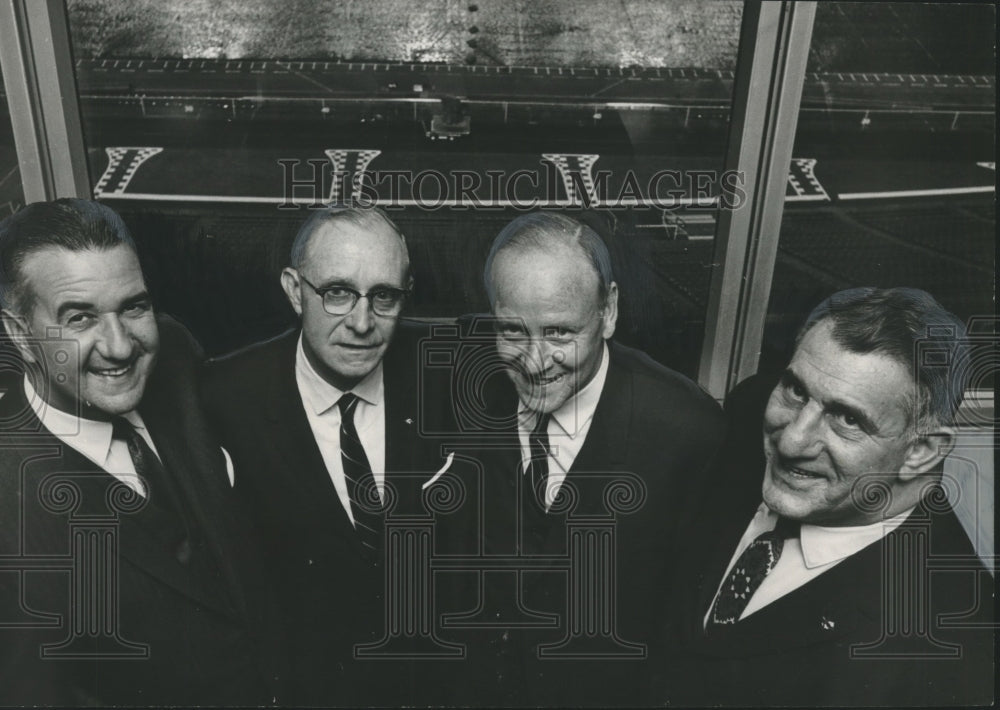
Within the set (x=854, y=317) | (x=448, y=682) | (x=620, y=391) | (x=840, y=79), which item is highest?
(x=840, y=79)

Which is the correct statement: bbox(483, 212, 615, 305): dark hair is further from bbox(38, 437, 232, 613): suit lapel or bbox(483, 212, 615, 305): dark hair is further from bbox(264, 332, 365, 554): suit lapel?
bbox(38, 437, 232, 613): suit lapel

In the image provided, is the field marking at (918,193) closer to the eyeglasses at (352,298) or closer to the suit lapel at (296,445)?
the eyeglasses at (352,298)

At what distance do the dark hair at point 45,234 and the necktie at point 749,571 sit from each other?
2602 mm

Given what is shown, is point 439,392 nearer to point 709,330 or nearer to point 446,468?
point 446,468

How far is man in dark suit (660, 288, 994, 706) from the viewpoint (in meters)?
4.04

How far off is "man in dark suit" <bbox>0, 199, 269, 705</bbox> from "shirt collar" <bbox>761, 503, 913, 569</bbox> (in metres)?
2.17

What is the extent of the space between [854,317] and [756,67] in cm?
97

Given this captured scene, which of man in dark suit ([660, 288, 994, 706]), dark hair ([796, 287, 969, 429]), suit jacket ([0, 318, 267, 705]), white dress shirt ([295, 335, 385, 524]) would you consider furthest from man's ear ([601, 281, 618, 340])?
suit jacket ([0, 318, 267, 705])

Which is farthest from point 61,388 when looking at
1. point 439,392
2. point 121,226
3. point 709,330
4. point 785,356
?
point 785,356

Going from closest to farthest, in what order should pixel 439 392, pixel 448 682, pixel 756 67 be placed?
pixel 756 67 < pixel 439 392 < pixel 448 682

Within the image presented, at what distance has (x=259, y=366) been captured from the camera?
13.8 ft

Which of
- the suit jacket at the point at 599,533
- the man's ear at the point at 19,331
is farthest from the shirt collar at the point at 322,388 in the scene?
the man's ear at the point at 19,331

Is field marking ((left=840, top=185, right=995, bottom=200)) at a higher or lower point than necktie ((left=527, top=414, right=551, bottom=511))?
higher

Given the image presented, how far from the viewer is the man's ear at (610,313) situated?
4.09 m
